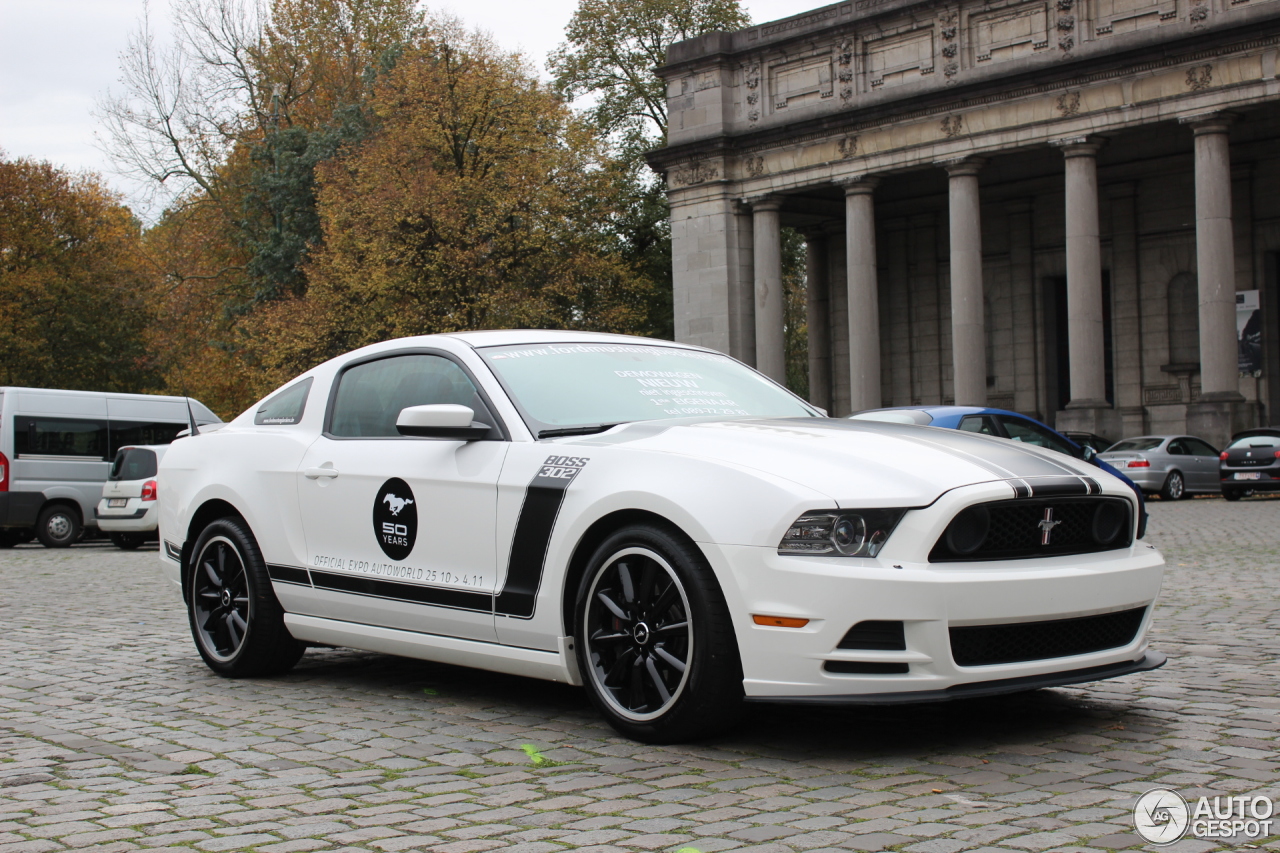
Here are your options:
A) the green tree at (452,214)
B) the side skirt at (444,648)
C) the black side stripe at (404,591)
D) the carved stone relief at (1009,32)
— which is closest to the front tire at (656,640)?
the side skirt at (444,648)

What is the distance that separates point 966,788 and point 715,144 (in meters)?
39.4

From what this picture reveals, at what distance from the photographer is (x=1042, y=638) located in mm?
4852

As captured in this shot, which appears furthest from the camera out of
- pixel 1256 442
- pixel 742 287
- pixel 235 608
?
pixel 742 287

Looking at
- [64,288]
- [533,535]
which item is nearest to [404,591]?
[533,535]

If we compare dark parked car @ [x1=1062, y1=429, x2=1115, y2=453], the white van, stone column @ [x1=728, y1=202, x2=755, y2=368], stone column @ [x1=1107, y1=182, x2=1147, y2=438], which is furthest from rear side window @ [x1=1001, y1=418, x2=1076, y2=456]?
stone column @ [x1=1107, y1=182, x2=1147, y2=438]

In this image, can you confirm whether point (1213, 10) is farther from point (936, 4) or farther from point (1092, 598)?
point (1092, 598)

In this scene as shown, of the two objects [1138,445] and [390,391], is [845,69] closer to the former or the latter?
[1138,445]

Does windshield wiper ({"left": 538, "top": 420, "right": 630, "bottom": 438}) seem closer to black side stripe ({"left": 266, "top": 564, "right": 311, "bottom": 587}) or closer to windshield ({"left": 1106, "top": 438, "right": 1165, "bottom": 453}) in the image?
black side stripe ({"left": 266, "top": 564, "right": 311, "bottom": 587})

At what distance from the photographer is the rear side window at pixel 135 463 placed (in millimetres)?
21750

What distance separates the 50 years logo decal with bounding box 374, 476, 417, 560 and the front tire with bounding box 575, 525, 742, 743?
3.72 ft

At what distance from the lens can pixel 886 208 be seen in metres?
48.1

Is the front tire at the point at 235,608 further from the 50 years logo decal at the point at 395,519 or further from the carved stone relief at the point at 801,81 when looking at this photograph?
the carved stone relief at the point at 801,81

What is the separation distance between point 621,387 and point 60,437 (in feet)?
63.9

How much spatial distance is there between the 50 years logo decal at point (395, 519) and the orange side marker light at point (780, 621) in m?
1.92
